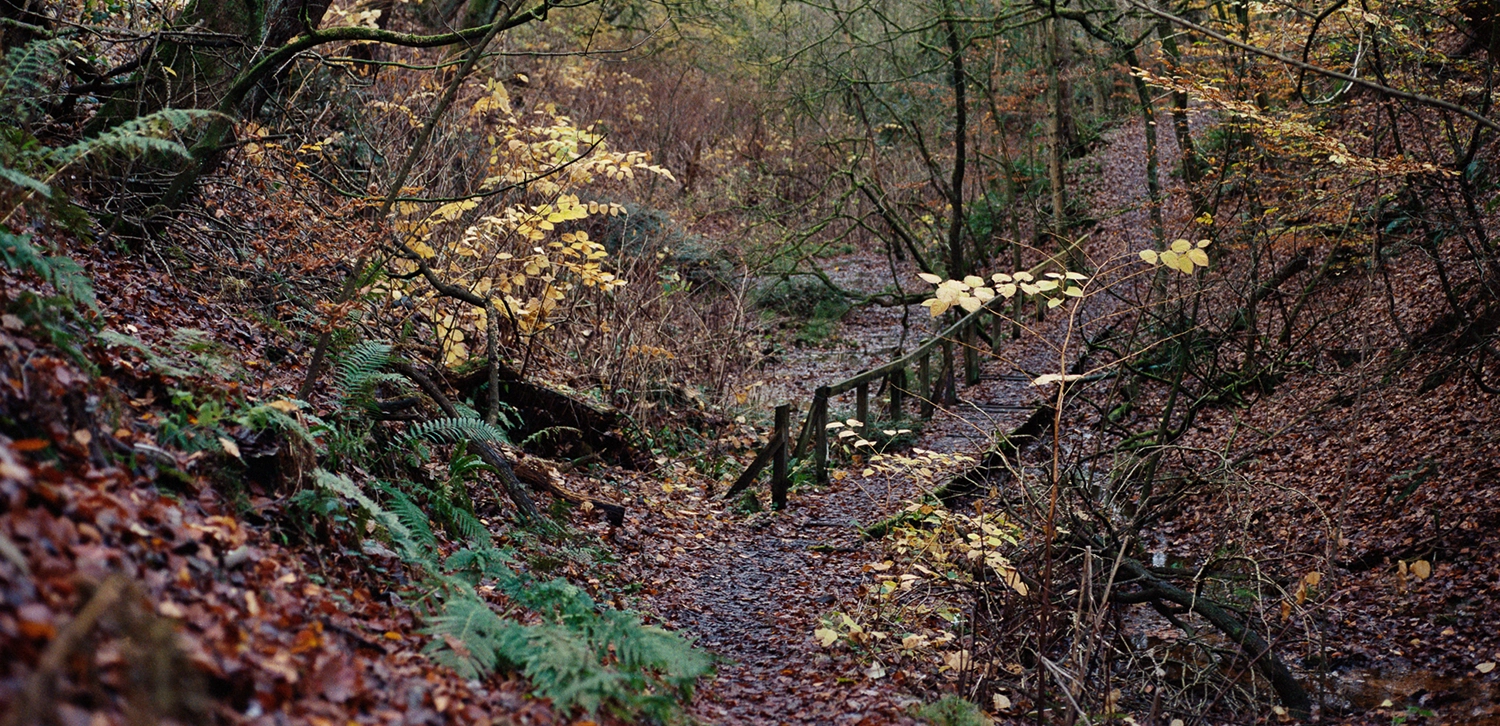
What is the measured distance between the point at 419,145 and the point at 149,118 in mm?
1629

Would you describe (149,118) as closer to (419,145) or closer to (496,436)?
(419,145)

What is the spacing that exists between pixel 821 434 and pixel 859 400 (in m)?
1.33

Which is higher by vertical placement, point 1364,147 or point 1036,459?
point 1364,147

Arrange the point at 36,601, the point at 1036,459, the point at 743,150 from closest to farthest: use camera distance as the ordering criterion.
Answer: the point at 36,601, the point at 1036,459, the point at 743,150

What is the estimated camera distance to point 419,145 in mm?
4914

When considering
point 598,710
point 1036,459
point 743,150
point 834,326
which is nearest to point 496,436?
point 598,710

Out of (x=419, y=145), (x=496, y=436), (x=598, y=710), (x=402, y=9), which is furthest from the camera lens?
(x=402, y=9)

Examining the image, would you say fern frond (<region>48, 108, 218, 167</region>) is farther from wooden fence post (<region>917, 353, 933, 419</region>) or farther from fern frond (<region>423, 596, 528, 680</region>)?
wooden fence post (<region>917, 353, 933, 419</region>)

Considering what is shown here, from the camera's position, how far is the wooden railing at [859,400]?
841cm

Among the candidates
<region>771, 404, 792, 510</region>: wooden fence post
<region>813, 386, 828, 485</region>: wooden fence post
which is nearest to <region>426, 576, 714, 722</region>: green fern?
<region>771, 404, 792, 510</region>: wooden fence post

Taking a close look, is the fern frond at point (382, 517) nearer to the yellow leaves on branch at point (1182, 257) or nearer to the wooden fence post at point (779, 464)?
the yellow leaves on branch at point (1182, 257)

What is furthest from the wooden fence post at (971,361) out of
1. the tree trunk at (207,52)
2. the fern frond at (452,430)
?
the tree trunk at (207,52)

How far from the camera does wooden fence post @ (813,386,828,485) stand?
919 cm

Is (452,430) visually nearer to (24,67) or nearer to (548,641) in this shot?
(548,641)
